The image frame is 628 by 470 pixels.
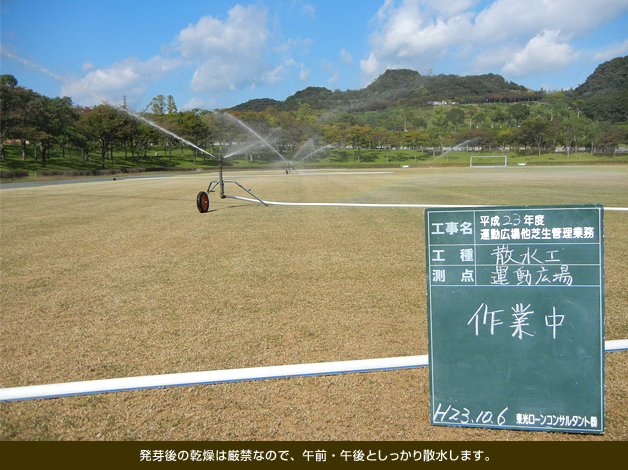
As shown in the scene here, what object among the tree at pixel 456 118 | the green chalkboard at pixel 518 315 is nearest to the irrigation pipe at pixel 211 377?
the green chalkboard at pixel 518 315

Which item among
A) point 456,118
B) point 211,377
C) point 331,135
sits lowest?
point 211,377

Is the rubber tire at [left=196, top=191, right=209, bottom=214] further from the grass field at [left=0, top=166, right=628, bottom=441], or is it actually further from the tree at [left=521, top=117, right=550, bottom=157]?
the tree at [left=521, top=117, right=550, bottom=157]

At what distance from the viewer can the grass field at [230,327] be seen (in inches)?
114

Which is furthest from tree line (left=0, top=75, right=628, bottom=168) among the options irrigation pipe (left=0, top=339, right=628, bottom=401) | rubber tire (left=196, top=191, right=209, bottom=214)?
irrigation pipe (left=0, top=339, right=628, bottom=401)

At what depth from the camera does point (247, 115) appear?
82062mm

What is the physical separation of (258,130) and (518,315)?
51.6 m

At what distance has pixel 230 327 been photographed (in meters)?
4.55

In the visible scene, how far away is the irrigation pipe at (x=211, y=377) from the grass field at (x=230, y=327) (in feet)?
0.18

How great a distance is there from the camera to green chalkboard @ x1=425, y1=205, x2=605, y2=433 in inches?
100

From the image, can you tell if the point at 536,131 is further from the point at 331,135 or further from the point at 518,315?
the point at 518,315

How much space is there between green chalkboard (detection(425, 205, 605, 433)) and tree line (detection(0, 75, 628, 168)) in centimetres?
3205

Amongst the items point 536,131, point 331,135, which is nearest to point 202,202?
point 331,135
